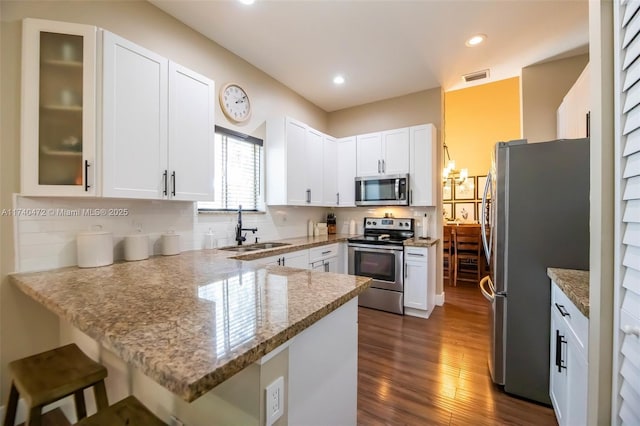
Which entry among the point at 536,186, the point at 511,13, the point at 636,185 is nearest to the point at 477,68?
the point at 511,13

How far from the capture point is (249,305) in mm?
982

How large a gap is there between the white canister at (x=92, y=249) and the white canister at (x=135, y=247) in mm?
166

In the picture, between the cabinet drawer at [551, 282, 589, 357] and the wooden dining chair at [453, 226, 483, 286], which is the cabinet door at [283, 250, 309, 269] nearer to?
the cabinet drawer at [551, 282, 589, 357]

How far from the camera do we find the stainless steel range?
11.0ft

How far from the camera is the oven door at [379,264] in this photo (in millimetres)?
3338

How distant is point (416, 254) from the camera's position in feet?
10.7

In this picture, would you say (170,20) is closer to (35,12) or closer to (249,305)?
(35,12)

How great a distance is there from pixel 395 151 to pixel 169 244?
2940 millimetres

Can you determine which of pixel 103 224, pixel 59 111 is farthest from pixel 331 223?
pixel 59 111

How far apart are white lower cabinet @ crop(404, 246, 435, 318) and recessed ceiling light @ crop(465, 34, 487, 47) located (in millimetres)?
2192

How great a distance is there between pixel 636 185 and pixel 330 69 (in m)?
3.08

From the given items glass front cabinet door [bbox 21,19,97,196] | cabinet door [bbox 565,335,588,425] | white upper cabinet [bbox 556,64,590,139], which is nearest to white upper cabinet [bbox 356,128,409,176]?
white upper cabinet [bbox 556,64,590,139]

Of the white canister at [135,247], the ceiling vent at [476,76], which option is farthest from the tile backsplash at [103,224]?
the ceiling vent at [476,76]

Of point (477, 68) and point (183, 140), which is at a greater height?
point (477, 68)
